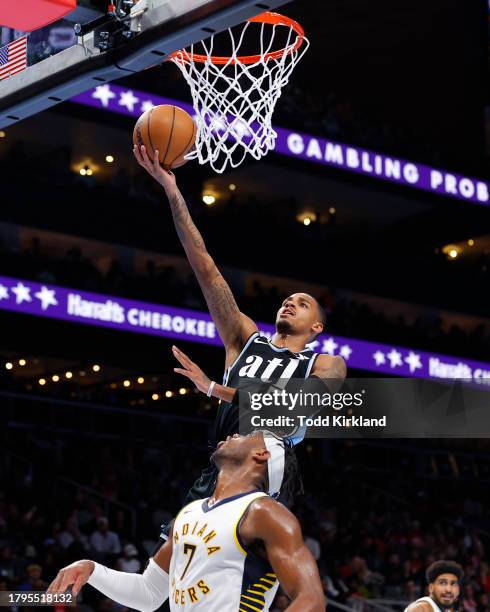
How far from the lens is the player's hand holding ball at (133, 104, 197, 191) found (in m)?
5.60

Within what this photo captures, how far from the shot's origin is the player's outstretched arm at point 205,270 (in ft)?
18.4

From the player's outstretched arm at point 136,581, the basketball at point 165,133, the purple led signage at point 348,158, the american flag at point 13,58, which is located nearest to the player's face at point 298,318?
the basketball at point 165,133

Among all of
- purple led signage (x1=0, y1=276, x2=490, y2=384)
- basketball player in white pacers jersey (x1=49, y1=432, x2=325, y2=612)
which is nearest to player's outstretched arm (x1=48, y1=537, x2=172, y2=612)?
basketball player in white pacers jersey (x1=49, y1=432, x2=325, y2=612)

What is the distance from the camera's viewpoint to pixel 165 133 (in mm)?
5621

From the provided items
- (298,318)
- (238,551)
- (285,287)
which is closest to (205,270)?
(298,318)

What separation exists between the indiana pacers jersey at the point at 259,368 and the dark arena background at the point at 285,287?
6.84 meters

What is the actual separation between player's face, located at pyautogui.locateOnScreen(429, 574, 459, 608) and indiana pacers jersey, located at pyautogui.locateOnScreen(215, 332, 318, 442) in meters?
1.68

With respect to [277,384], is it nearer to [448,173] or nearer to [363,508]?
[363,508]

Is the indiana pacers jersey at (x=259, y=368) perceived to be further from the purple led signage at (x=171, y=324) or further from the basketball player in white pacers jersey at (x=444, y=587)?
the purple led signage at (x=171, y=324)

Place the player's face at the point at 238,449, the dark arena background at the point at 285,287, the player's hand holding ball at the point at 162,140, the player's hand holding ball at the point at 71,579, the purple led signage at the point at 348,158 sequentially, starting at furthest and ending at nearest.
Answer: the purple led signage at the point at 348,158
the dark arena background at the point at 285,287
the player's hand holding ball at the point at 162,140
the player's hand holding ball at the point at 71,579
the player's face at the point at 238,449

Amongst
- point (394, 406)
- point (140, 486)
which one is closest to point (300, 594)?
point (394, 406)

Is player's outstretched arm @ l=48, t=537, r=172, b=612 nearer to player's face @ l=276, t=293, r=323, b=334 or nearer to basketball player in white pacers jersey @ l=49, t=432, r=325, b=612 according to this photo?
basketball player in white pacers jersey @ l=49, t=432, r=325, b=612

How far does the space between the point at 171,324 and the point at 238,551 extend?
49.2 feet

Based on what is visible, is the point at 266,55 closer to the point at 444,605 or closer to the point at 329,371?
the point at 329,371
